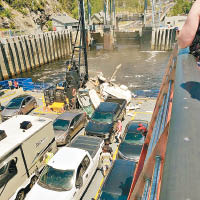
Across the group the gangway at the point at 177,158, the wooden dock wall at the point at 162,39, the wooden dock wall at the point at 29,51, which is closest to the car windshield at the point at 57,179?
the gangway at the point at 177,158

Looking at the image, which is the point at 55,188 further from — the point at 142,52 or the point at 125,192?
the point at 142,52

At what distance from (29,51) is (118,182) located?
37.8 m

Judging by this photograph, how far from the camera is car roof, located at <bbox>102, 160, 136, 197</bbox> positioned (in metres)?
6.99

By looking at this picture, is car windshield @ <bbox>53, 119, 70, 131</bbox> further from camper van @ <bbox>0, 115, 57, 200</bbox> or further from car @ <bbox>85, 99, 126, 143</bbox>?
camper van @ <bbox>0, 115, 57, 200</bbox>

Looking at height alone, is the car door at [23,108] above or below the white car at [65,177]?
below

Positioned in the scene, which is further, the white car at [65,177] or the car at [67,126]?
the car at [67,126]

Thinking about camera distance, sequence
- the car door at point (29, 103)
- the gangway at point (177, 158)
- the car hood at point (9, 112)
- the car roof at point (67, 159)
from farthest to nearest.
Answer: the car door at point (29, 103)
the car hood at point (9, 112)
the car roof at point (67, 159)
the gangway at point (177, 158)

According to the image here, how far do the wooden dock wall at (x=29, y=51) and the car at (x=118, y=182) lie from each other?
96.9 ft

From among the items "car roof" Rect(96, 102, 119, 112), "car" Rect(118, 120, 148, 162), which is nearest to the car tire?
"car" Rect(118, 120, 148, 162)

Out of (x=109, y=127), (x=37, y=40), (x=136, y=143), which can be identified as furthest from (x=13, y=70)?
(x=136, y=143)

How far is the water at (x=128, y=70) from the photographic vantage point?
32.2m

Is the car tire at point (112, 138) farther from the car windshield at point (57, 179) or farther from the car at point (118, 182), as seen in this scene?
the car windshield at point (57, 179)

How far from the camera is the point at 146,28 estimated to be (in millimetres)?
54969

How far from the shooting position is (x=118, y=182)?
7352mm
